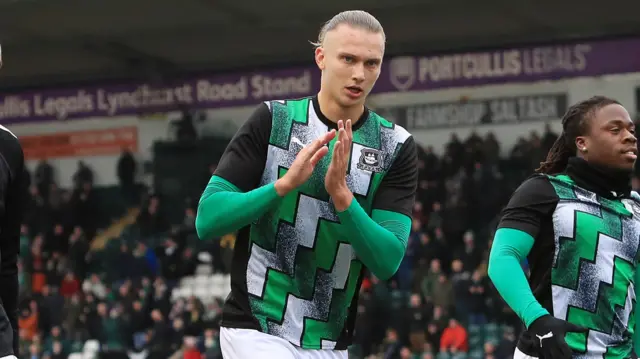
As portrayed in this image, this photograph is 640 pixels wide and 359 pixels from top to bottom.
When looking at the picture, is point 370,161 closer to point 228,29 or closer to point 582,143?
point 582,143

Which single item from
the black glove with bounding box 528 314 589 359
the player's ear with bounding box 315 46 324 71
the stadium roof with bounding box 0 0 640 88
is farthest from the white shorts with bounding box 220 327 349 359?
the stadium roof with bounding box 0 0 640 88

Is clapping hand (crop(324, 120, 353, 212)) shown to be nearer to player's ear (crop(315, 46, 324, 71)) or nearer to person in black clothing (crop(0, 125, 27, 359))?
player's ear (crop(315, 46, 324, 71))

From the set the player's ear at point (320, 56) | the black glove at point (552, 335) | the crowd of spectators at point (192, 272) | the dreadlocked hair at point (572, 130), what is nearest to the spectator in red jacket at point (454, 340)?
the crowd of spectators at point (192, 272)

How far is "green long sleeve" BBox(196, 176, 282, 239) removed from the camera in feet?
12.2

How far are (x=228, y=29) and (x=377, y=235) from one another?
16821 mm

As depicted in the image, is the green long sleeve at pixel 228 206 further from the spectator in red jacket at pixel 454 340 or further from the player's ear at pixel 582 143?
the spectator in red jacket at pixel 454 340

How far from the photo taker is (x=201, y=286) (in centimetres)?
1952

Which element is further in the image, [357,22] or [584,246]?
[584,246]

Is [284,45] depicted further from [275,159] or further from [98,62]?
[275,159]

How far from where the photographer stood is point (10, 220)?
4059mm

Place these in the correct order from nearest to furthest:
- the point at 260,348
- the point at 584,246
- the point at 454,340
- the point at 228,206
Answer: the point at 228,206 < the point at 260,348 < the point at 584,246 < the point at 454,340

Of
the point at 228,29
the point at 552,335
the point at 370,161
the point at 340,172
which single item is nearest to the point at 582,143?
the point at 552,335

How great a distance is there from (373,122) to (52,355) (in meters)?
16.4

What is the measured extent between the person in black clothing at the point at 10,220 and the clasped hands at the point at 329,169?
3.42 ft
